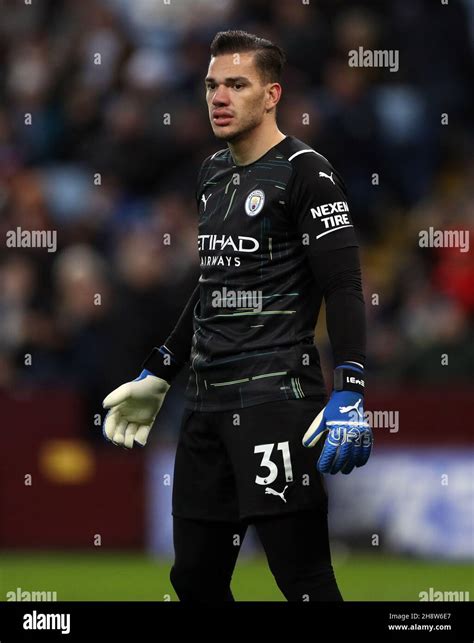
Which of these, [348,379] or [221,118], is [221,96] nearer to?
[221,118]

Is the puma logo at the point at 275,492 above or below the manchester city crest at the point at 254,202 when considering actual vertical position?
below

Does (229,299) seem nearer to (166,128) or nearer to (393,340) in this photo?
(393,340)

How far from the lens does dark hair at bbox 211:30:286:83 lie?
214 inches

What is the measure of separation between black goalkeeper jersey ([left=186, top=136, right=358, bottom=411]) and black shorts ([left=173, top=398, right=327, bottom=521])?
0.17 feet

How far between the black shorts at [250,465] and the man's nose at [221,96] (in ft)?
3.44

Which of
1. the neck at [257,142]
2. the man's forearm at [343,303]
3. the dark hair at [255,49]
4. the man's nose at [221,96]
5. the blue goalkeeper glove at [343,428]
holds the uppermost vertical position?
the dark hair at [255,49]

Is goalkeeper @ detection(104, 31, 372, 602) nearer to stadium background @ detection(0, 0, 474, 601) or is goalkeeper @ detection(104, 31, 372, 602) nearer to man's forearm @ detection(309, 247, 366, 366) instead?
man's forearm @ detection(309, 247, 366, 366)

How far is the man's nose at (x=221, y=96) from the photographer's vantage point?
541 centimetres

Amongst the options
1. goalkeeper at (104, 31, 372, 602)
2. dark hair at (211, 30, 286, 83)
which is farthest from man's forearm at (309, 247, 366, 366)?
dark hair at (211, 30, 286, 83)

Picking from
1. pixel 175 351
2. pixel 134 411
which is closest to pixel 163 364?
pixel 175 351

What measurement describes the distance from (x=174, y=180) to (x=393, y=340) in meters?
2.65

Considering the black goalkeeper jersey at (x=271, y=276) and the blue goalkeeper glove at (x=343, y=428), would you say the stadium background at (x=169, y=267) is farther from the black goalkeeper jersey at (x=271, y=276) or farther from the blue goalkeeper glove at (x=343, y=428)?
the blue goalkeeper glove at (x=343, y=428)

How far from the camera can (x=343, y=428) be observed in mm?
5000

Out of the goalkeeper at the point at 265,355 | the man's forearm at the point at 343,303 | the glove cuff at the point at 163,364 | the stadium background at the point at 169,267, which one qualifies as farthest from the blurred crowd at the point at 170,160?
the man's forearm at the point at 343,303
